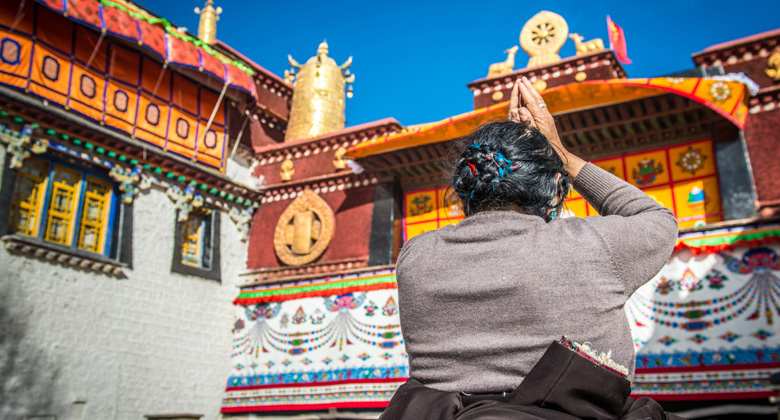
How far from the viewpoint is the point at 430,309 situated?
1126 millimetres

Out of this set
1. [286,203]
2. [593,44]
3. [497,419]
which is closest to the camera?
[497,419]

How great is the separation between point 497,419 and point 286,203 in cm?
849

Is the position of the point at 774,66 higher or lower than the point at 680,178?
higher

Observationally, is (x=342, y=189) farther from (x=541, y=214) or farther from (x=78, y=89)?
(x=541, y=214)

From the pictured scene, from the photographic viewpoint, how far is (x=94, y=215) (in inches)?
282

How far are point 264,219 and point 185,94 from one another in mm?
2133

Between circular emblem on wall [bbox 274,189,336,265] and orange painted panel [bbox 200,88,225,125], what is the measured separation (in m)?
1.66

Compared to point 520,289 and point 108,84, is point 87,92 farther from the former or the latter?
point 520,289

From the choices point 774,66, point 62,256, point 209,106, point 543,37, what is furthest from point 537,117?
point 209,106

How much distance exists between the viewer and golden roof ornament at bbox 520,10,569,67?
8.32 m

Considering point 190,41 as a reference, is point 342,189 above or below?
below

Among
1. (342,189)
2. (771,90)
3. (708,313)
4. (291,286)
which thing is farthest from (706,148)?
(291,286)

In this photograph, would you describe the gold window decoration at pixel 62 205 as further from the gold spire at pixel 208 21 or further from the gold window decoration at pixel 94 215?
the gold spire at pixel 208 21

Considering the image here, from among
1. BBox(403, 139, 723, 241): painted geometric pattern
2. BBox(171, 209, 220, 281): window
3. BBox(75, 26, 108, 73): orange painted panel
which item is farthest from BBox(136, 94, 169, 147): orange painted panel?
BBox(403, 139, 723, 241): painted geometric pattern
